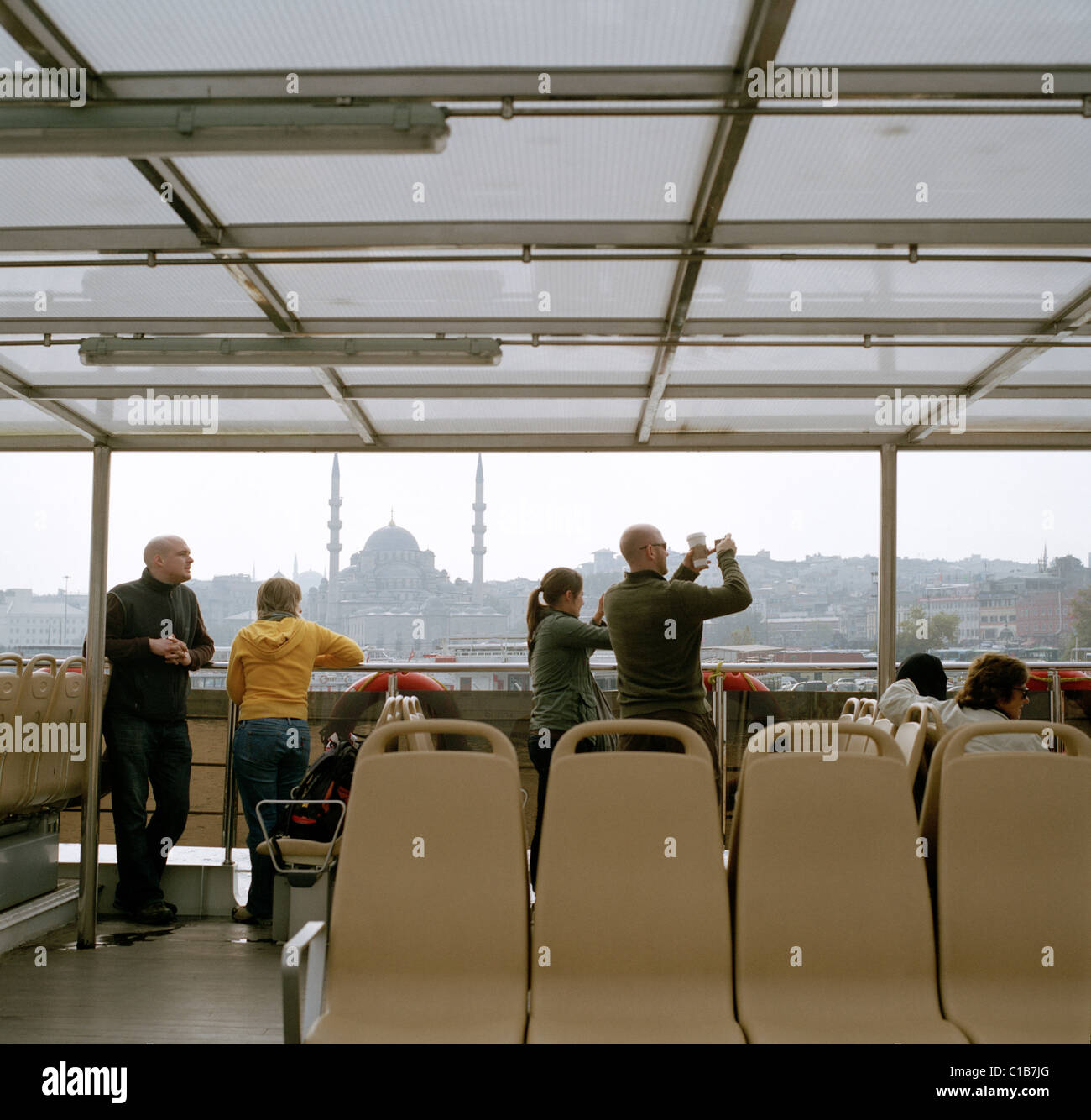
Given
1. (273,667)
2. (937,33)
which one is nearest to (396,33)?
(937,33)

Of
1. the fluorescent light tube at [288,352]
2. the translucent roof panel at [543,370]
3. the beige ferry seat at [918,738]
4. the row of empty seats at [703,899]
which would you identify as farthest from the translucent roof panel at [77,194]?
the beige ferry seat at [918,738]

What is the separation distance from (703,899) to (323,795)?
226cm

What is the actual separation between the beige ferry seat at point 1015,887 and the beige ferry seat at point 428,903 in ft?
3.57

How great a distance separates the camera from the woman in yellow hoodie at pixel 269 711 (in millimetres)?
5176

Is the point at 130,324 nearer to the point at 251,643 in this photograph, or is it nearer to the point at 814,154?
the point at 251,643

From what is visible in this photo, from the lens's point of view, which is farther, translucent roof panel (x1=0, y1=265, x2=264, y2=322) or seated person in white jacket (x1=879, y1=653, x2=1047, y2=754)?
translucent roof panel (x1=0, y1=265, x2=264, y2=322)

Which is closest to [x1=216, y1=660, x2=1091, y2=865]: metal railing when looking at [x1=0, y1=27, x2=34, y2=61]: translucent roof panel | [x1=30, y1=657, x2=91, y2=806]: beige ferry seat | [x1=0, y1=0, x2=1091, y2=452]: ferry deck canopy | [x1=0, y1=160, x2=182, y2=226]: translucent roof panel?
[x1=30, y1=657, x2=91, y2=806]: beige ferry seat

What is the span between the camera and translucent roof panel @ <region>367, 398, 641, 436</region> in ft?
19.1

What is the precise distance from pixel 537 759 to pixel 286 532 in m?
2.44

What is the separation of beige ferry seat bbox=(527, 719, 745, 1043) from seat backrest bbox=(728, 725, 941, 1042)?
87 mm

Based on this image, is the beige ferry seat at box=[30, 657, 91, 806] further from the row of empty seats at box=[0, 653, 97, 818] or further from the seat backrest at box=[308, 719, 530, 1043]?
the seat backrest at box=[308, 719, 530, 1043]

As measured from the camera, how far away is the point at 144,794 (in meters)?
5.32
